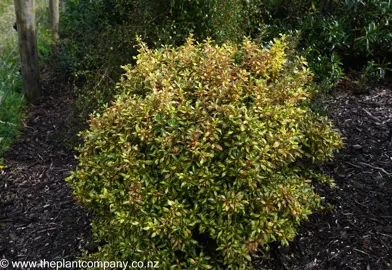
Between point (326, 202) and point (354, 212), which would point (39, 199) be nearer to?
point (326, 202)

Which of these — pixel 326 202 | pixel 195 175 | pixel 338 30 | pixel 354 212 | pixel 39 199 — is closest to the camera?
pixel 195 175

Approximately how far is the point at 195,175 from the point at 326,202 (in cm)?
128

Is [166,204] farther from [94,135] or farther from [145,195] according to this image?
[94,135]

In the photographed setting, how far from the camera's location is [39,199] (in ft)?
12.8

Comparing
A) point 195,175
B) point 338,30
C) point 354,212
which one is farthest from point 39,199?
point 338,30

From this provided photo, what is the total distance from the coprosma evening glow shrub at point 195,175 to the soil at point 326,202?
32 cm

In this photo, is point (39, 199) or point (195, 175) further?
point (39, 199)

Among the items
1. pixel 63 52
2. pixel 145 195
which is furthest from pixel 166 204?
pixel 63 52

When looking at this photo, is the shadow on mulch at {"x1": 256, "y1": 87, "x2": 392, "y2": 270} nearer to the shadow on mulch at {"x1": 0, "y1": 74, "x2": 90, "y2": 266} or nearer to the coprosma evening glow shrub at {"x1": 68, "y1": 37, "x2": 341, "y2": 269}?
the coprosma evening glow shrub at {"x1": 68, "y1": 37, "x2": 341, "y2": 269}

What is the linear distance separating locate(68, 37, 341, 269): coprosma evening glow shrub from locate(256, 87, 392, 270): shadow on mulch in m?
0.27

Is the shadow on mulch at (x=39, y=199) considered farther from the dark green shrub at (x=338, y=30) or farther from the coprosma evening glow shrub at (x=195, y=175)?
the dark green shrub at (x=338, y=30)

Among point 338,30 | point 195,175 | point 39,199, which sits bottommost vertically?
point 39,199

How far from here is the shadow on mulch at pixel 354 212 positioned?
10.1 ft

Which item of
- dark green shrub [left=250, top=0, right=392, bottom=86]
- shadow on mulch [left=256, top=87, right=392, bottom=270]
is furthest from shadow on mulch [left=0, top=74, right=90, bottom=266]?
dark green shrub [left=250, top=0, right=392, bottom=86]
